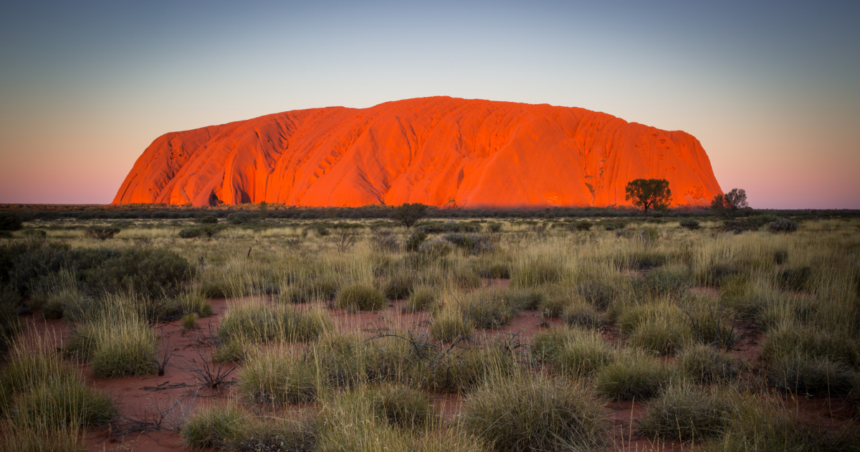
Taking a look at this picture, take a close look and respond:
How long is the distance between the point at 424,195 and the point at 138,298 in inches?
2550

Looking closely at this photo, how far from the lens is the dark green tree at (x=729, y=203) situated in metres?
30.9

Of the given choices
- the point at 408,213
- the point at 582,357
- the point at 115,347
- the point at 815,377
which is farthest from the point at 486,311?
the point at 408,213

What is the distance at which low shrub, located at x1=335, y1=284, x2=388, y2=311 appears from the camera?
636 centimetres

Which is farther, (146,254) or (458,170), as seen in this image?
(458,170)

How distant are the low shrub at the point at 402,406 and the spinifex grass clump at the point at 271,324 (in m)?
1.91

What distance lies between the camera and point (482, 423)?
2.51 meters

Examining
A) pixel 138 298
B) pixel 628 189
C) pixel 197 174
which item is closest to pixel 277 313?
pixel 138 298

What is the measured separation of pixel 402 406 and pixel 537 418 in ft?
3.00

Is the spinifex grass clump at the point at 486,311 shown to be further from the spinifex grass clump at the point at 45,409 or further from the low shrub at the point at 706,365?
the spinifex grass clump at the point at 45,409

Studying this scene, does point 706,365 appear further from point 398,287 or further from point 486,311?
Result: point 398,287

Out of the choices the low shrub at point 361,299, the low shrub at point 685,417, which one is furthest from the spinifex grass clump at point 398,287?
the low shrub at point 685,417

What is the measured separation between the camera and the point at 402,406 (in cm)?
277

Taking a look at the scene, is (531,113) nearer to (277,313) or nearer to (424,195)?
(424,195)

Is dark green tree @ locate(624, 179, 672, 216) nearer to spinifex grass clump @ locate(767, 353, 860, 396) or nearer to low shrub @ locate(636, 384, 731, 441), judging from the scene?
spinifex grass clump @ locate(767, 353, 860, 396)
